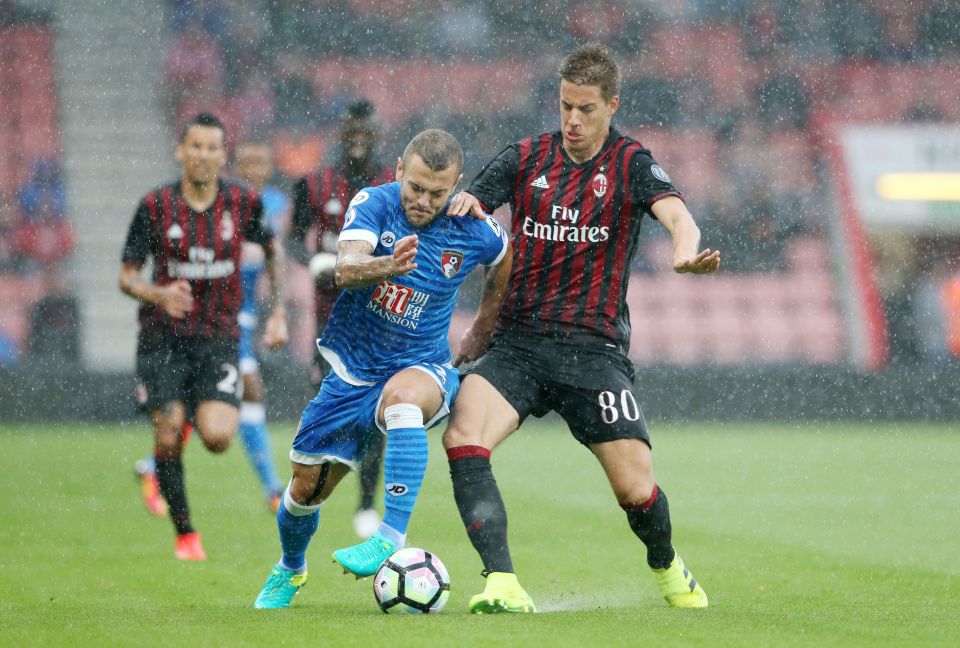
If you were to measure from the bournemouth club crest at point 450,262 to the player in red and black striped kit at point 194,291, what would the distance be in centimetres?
220

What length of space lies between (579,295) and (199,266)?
8.14 ft

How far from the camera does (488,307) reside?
5027 mm

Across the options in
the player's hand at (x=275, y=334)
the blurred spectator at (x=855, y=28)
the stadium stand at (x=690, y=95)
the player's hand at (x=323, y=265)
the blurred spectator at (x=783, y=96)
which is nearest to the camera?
the player's hand at (x=275, y=334)

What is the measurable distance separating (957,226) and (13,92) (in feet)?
39.6

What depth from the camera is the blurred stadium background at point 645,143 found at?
1478 centimetres

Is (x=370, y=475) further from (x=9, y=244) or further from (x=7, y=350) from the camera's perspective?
(x=9, y=244)

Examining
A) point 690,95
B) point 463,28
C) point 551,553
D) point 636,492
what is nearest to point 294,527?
point 636,492

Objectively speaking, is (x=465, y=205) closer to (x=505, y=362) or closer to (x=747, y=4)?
(x=505, y=362)

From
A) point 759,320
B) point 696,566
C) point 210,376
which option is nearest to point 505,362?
point 696,566

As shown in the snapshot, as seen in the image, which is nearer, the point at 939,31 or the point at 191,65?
the point at 191,65

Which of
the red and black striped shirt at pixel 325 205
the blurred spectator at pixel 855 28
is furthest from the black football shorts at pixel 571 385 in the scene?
the blurred spectator at pixel 855 28

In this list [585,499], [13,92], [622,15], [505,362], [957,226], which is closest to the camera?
[505,362]

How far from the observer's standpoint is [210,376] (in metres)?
6.75

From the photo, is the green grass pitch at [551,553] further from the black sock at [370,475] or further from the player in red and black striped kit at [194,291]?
the player in red and black striped kit at [194,291]
